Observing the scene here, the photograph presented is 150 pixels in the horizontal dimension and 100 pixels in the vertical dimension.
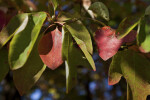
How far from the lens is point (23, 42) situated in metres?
0.68

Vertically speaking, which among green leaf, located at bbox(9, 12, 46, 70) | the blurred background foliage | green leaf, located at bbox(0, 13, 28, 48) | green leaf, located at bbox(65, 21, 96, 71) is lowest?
the blurred background foliage

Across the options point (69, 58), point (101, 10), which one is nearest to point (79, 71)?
point (101, 10)

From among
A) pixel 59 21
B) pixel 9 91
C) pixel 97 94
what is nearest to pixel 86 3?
pixel 59 21

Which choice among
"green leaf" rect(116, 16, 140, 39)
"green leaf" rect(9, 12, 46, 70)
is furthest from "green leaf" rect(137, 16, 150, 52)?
"green leaf" rect(9, 12, 46, 70)

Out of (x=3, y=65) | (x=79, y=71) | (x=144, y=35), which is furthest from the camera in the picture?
(x=79, y=71)

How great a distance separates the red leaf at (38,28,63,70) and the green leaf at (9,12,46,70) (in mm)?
64

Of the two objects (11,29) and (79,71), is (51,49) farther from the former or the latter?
(79,71)

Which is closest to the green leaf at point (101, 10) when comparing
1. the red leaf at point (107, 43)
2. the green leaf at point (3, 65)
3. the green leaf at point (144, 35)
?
the red leaf at point (107, 43)

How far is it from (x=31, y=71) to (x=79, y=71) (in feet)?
5.56

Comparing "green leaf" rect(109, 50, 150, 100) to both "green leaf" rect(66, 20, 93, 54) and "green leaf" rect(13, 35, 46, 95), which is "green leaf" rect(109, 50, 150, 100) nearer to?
"green leaf" rect(66, 20, 93, 54)

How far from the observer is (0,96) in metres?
2.74

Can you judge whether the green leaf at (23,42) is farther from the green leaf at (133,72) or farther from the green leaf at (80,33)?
the green leaf at (133,72)

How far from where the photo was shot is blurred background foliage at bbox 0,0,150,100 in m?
1.07

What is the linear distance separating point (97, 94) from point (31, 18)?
199 centimetres
